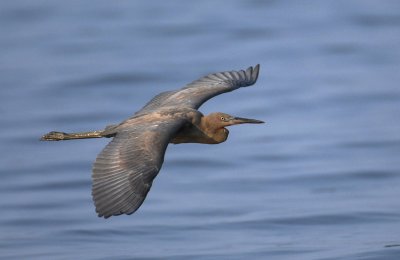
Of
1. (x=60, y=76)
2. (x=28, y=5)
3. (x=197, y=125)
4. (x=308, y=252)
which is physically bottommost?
(x=308, y=252)

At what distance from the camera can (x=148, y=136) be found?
1126 centimetres

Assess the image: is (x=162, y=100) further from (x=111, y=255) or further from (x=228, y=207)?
(x=228, y=207)

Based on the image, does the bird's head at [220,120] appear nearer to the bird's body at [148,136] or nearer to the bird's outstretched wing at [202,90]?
the bird's body at [148,136]

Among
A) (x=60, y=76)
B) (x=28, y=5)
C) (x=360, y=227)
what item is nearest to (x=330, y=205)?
(x=360, y=227)

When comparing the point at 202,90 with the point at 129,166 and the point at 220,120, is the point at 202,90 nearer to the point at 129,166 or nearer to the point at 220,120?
the point at 220,120

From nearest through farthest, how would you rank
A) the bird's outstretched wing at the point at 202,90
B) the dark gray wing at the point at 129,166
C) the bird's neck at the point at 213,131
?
the dark gray wing at the point at 129,166 < the bird's neck at the point at 213,131 < the bird's outstretched wing at the point at 202,90

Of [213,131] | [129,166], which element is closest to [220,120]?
[213,131]

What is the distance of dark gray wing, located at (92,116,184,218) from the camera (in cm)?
1049

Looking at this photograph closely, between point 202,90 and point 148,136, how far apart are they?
1.85 m

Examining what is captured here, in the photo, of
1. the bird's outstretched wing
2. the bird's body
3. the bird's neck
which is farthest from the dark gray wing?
the bird's outstretched wing

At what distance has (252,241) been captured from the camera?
46.2 ft

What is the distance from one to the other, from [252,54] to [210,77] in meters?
9.90

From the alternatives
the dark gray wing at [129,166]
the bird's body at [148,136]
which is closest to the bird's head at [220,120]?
the bird's body at [148,136]

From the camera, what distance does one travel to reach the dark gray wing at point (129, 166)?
34.4ft
